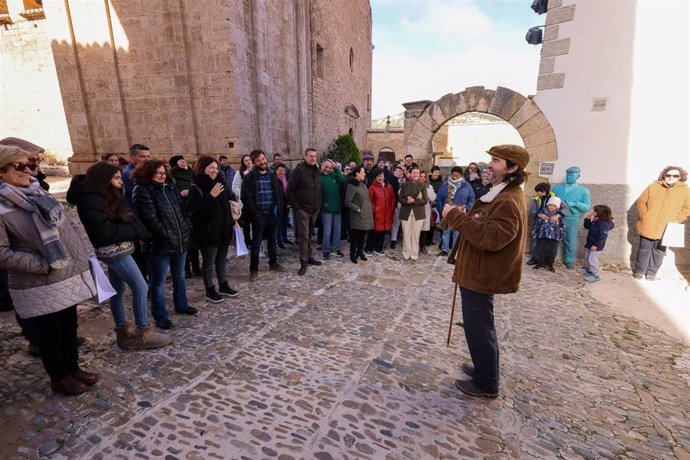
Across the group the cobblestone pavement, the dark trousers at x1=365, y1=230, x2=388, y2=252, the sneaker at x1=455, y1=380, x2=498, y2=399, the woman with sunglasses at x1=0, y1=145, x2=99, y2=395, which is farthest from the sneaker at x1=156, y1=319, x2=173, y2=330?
the dark trousers at x1=365, y1=230, x2=388, y2=252

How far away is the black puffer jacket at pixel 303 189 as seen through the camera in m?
5.54

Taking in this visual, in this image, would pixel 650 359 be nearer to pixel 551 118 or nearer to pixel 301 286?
pixel 301 286

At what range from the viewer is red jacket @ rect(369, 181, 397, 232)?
22.0ft

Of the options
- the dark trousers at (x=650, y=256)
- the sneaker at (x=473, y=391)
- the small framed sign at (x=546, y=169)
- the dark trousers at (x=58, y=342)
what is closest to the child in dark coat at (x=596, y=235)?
the dark trousers at (x=650, y=256)

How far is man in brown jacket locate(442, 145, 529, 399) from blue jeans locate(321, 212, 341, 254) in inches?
156

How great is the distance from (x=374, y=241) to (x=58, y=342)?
5284 millimetres

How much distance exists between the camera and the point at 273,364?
301cm

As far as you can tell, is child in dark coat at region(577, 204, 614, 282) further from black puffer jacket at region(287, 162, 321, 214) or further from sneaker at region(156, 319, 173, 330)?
sneaker at region(156, 319, 173, 330)

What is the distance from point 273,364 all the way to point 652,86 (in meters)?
7.79

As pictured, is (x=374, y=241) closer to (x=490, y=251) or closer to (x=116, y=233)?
(x=490, y=251)

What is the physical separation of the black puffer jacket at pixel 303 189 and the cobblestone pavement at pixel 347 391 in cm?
178

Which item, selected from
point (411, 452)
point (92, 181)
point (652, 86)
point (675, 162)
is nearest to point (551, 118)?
point (652, 86)

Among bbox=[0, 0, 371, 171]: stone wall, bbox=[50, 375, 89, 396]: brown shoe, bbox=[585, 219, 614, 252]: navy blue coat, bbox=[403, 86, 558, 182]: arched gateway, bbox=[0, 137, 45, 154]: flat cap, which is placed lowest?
bbox=[50, 375, 89, 396]: brown shoe

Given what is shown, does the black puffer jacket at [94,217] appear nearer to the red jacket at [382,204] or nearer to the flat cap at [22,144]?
the flat cap at [22,144]
